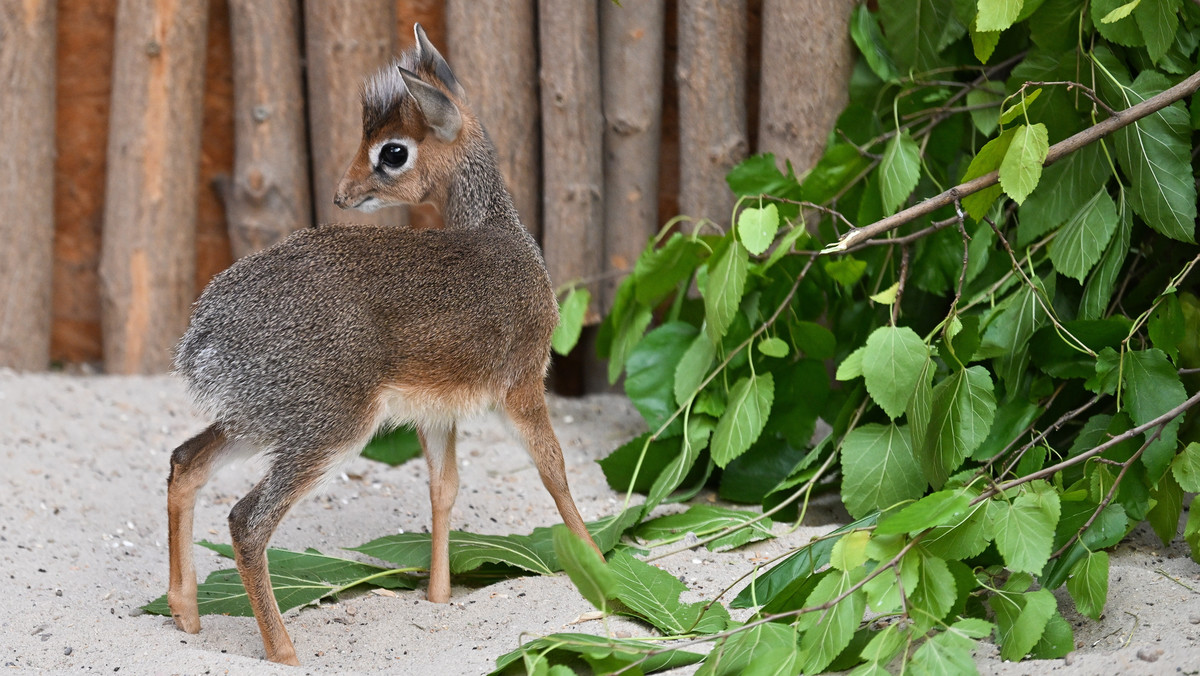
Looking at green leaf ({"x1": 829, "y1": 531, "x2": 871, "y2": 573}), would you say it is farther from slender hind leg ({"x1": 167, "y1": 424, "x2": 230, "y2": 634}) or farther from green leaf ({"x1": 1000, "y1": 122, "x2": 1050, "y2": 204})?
slender hind leg ({"x1": 167, "y1": 424, "x2": 230, "y2": 634})

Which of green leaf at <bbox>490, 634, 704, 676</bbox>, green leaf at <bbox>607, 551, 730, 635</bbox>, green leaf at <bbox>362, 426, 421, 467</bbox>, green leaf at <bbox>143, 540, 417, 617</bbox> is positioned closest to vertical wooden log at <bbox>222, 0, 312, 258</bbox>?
green leaf at <bbox>362, 426, 421, 467</bbox>

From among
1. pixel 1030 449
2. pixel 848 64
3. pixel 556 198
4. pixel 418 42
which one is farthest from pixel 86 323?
→ pixel 1030 449

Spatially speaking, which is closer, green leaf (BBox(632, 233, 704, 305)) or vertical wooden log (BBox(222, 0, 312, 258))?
green leaf (BBox(632, 233, 704, 305))

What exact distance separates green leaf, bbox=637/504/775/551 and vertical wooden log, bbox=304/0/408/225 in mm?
2278

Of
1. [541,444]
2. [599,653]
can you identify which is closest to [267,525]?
[541,444]

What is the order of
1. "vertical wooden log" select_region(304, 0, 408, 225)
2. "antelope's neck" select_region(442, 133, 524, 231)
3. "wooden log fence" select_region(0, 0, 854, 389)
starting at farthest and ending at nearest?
"vertical wooden log" select_region(304, 0, 408, 225) → "wooden log fence" select_region(0, 0, 854, 389) → "antelope's neck" select_region(442, 133, 524, 231)

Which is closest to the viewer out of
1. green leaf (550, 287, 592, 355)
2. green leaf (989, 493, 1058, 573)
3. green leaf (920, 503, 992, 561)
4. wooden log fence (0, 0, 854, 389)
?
green leaf (989, 493, 1058, 573)

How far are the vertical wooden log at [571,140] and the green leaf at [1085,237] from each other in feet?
7.60

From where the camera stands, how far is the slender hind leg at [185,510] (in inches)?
139

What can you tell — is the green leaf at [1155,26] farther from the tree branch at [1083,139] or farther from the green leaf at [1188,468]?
the green leaf at [1188,468]

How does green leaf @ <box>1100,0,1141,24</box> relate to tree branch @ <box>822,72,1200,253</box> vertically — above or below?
above

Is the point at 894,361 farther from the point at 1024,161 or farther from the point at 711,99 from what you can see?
the point at 711,99

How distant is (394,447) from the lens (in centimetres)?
512

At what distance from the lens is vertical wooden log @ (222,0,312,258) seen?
553 cm
